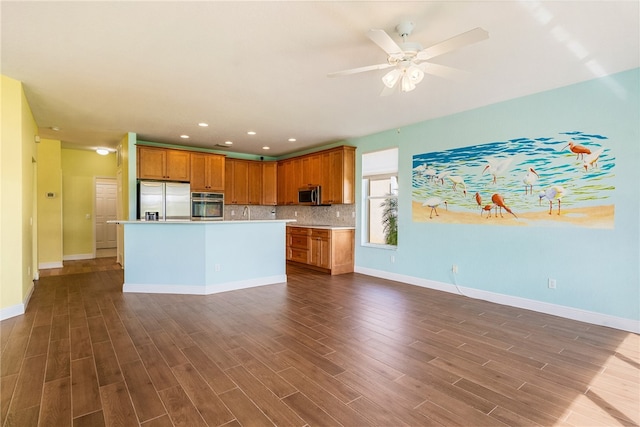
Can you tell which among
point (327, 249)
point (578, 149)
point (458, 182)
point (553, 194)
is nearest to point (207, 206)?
point (327, 249)

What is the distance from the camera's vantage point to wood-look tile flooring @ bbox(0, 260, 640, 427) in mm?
1938

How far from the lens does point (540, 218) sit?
3.89 meters

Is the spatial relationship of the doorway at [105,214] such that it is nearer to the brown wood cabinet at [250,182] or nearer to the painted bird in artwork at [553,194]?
the brown wood cabinet at [250,182]

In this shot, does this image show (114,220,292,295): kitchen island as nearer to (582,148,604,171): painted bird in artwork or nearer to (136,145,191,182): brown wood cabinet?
(136,145,191,182): brown wood cabinet

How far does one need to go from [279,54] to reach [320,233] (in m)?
3.98

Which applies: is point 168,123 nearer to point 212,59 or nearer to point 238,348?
point 212,59

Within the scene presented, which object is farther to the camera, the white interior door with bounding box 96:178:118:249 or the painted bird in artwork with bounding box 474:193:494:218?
the white interior door with bounding box 96:178:118:249

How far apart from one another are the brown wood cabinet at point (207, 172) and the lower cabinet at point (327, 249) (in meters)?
2.29

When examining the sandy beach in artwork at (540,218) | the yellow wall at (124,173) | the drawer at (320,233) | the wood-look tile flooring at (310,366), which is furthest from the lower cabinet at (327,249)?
the yellow wall at (124,173)

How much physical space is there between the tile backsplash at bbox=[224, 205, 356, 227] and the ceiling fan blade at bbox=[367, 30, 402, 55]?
4291 mm

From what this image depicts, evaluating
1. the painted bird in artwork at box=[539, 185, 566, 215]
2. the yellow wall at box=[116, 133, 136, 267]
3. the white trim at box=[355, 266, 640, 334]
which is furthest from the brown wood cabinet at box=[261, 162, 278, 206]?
the painted bird in artwork at box=[539, 185, 566, 215]

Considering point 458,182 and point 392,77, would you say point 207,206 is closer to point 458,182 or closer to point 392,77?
point 458,182

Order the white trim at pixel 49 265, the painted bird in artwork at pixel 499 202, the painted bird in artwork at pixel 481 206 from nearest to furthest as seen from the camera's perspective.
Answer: the painted bird in artwork at pixel 499 202
the painted bird in artwork at pixel 481 206
the white trim at pixel 49 265

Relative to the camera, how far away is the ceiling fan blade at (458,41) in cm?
196
